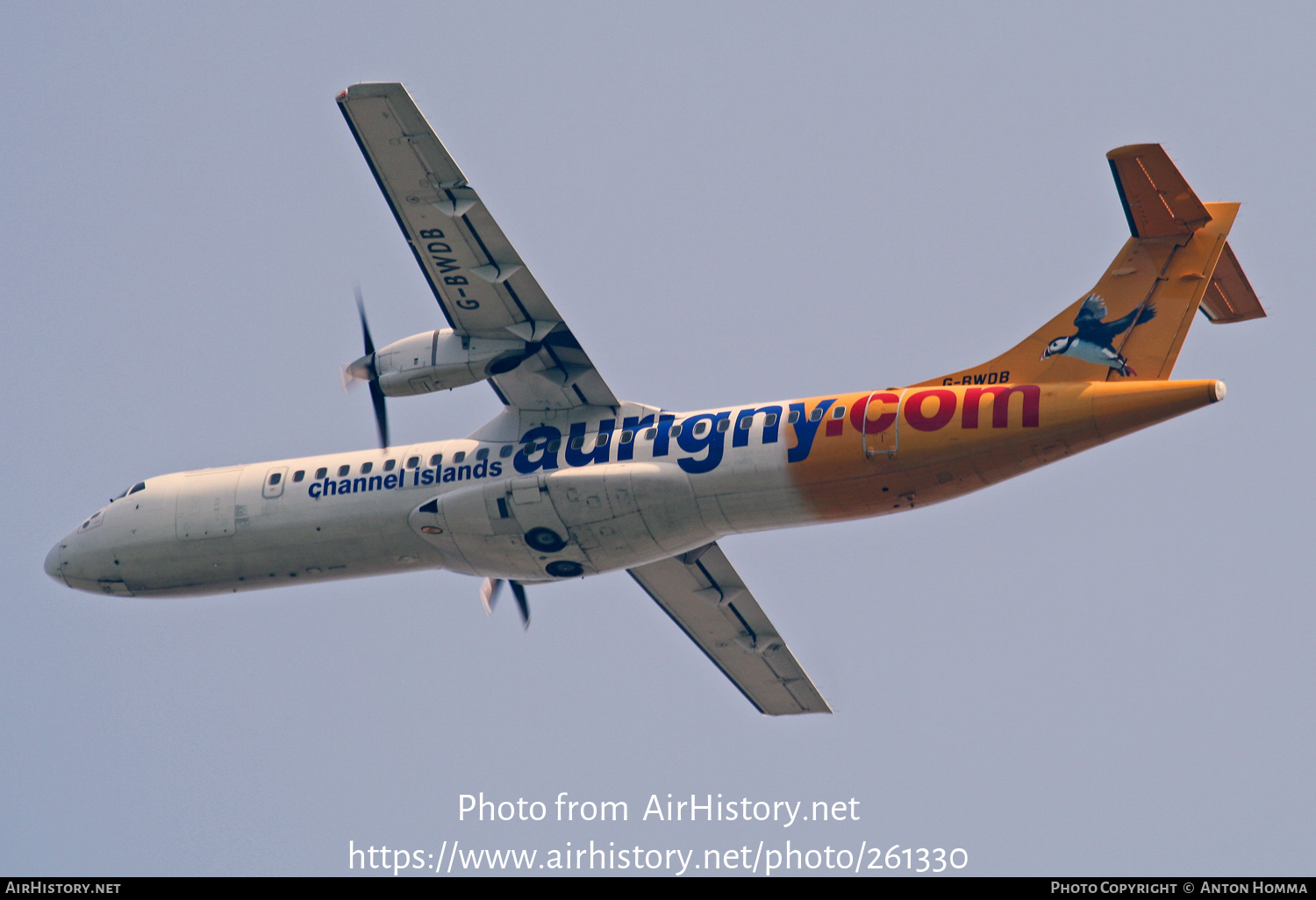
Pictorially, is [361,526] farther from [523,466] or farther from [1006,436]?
[1006,436]

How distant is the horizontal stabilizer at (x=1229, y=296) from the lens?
23.7 metres

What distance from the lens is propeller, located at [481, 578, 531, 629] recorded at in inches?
1179

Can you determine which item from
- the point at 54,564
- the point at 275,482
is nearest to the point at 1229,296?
the point at 275,482

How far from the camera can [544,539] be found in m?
26.0

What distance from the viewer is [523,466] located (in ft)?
86.9

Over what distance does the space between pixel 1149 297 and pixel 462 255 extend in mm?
10794

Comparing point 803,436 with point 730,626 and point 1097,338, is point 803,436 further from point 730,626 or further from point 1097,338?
point 730,626

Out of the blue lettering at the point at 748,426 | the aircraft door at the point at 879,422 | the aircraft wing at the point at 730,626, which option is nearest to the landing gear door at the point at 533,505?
the blue lettering at the point at 748,426

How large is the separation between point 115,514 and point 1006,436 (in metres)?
16.6

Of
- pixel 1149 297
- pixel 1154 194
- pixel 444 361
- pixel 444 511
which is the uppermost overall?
pixel 1154 194

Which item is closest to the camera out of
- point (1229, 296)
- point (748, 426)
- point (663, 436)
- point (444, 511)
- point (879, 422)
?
point (1229, 296)

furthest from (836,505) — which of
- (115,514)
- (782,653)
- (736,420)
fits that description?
(115,514)

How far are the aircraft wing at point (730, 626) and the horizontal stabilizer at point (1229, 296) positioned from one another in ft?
32.3
